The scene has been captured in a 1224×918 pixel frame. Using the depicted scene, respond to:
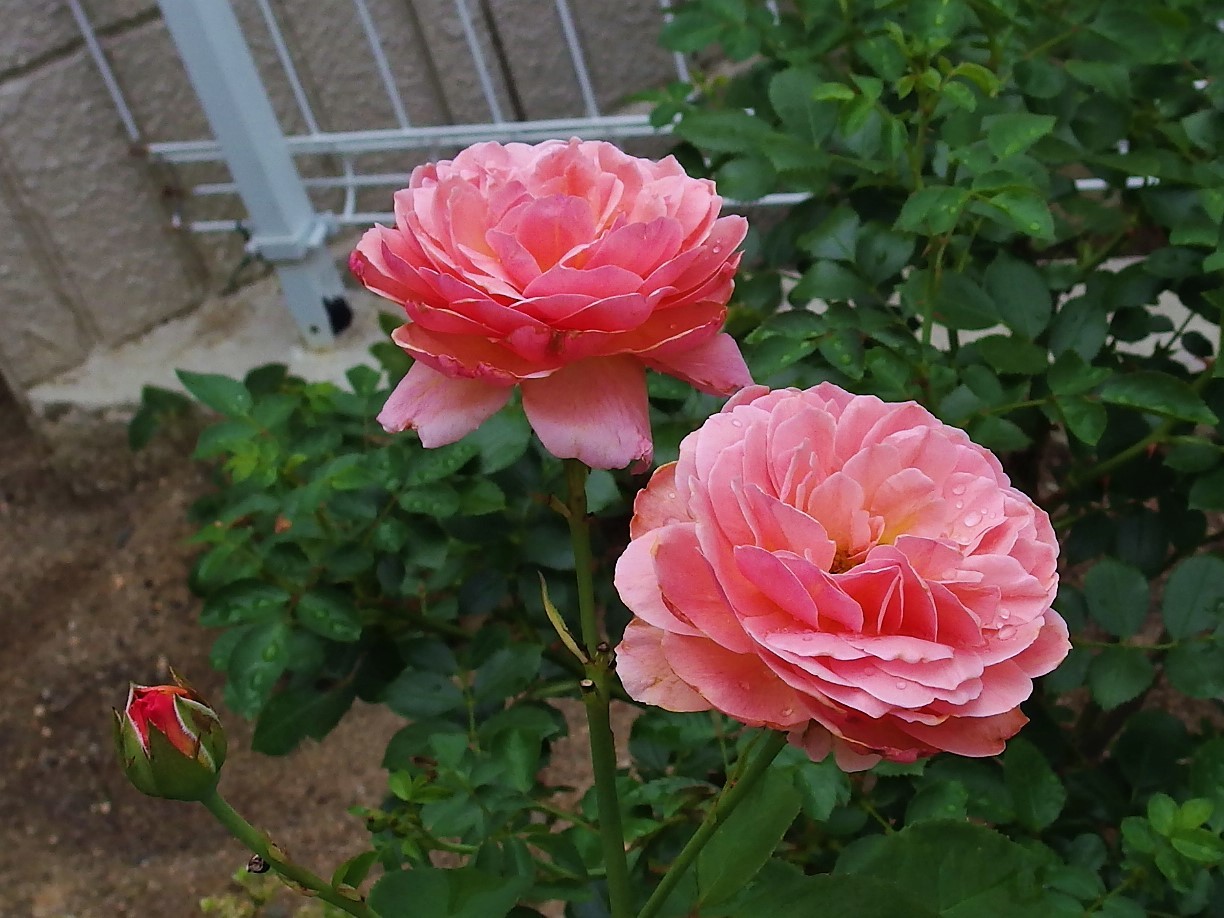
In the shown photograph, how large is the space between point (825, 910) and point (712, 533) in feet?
0.72

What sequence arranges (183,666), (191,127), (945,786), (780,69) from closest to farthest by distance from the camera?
(945,786) → (780,69) → (183,666) → (191,127)

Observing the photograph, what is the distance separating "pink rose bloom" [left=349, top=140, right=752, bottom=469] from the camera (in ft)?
1.49

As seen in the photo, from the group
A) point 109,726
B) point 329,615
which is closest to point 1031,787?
point 329,615

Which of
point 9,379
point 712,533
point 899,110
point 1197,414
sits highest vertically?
point 712,533

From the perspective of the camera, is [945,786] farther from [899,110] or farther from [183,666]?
[183,666]

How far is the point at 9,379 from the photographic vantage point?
6.39 ft

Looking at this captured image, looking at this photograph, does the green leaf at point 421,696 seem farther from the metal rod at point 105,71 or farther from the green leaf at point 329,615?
the metal rod at point 105,71

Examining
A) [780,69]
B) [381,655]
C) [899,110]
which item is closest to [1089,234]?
[899,110]

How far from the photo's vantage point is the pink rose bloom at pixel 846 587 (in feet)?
1.25

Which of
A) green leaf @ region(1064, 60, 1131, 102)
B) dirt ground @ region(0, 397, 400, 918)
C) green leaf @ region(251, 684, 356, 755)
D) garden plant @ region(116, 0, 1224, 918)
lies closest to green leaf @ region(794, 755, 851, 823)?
garden plant @ region(116, 0, 1224, 918)

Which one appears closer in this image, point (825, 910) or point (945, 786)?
point (825, 910)

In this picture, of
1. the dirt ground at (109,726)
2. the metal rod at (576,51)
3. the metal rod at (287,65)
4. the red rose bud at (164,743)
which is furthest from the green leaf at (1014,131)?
the metal rod at (287,65)

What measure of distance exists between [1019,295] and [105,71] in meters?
1.56

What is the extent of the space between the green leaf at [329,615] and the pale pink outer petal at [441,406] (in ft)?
1.33
